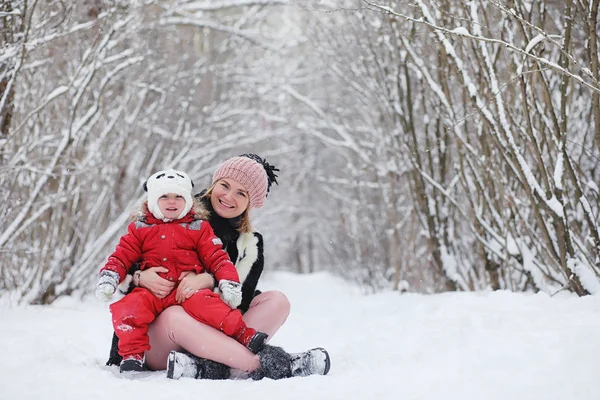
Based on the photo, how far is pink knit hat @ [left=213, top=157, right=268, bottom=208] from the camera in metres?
2.88

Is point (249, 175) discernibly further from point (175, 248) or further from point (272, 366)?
point (272, 366)

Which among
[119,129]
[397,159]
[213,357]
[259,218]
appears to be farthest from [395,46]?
[259,218]

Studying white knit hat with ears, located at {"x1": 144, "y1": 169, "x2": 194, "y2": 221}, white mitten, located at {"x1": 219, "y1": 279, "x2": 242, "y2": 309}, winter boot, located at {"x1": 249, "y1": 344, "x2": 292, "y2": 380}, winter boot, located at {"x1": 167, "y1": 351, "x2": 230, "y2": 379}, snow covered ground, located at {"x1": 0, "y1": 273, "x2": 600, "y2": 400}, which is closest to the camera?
snow covered ground, located at {"x1": 0, "y1": 273, "x2": 600, "y2": 400}

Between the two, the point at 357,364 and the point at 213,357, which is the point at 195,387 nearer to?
the point at 213,357

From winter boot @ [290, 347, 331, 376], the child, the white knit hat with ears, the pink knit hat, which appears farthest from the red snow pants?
the pink knit hat

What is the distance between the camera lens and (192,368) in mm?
2287

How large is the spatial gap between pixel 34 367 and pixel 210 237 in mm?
887

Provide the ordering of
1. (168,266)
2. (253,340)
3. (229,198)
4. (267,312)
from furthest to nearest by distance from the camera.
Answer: (229,198)
(267,312)
(168,266)
(253,340)

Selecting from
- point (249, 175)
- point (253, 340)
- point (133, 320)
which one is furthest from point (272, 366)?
point (249, 175)

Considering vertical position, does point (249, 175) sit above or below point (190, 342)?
above

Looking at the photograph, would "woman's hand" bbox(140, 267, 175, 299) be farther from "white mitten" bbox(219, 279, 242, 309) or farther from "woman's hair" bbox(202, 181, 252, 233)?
"woman's hair" bbox(202, 181, 252, 233)

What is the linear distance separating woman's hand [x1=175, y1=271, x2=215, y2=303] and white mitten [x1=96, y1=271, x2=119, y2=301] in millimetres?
264

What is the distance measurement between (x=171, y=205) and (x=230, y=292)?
1.65ft

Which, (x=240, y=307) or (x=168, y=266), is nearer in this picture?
(x=168, y=266)
